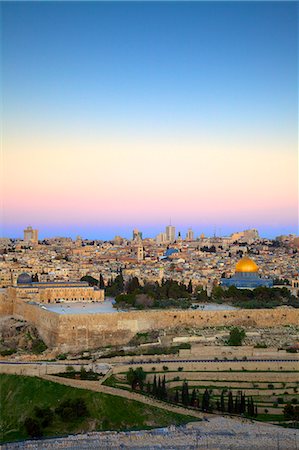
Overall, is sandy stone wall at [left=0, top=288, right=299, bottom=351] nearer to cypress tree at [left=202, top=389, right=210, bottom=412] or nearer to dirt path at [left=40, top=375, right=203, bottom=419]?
dirt path at [left=40, top=375, right=203, bottom=419]

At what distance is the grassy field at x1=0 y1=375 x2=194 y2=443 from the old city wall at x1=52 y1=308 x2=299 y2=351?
549 centimetres

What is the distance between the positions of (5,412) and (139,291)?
13.3 meters

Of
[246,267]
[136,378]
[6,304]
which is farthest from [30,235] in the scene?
[136,378]

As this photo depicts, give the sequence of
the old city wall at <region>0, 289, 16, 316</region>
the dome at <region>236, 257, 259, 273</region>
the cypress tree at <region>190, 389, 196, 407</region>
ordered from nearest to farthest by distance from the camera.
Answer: the cypress tree at <region>190, 389, 196, 407</region>, the old city wall at <region>0, 289, 16, 316</region>, the dome at <region>236, 257, 259, 273</region>

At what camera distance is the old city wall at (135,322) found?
1021 inches

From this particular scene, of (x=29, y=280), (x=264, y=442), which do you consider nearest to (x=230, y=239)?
(x=29, y=280)

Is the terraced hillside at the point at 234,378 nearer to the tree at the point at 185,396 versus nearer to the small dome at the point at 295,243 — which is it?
the tree at the point at 185,396

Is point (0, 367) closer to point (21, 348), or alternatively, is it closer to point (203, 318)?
point (21, 348)

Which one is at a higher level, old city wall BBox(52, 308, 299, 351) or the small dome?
the small dome

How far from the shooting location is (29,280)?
116 ft

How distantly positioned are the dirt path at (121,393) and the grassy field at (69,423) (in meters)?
0.14

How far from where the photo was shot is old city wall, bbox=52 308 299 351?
2592 centimetres

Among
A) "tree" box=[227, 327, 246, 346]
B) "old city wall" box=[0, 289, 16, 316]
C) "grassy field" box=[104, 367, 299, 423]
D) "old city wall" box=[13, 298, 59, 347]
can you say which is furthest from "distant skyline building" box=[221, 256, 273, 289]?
"grassy field" box=[104, 367, 299, 423]

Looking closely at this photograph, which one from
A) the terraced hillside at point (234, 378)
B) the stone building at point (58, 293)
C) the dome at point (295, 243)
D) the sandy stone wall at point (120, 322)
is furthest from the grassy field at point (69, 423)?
the dome at point (295, 243)
